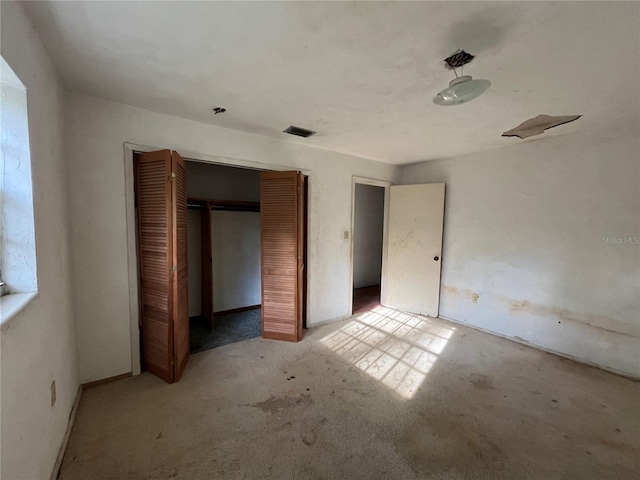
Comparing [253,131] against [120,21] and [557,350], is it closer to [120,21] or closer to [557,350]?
[120,21]

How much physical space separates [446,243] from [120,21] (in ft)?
12.5

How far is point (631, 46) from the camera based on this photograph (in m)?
1.32

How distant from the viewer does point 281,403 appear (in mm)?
1938

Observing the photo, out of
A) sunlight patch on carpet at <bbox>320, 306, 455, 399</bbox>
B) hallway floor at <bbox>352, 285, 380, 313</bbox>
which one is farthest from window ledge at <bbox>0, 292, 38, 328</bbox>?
hallway floor at <bbox>352, 285, 380, 313</bbox>

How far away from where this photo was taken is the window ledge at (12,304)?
935mm

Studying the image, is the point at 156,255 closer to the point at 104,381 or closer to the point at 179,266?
the point at 179,266

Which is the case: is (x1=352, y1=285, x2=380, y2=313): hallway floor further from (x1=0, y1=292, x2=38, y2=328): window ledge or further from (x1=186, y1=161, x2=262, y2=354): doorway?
(x1=0, y1=292, x2=38, y2=328): window ledge

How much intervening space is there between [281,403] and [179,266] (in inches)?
54.0

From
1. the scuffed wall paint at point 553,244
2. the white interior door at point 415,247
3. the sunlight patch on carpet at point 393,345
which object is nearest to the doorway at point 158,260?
the sunlight patch on carpet at point 393,345

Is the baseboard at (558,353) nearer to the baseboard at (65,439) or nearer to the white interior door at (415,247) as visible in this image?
the white interior door at (415,247)

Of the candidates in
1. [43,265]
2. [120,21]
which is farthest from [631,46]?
[43,265]

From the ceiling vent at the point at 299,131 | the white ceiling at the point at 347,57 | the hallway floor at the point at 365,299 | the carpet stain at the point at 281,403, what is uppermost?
the ceiling vent at the point at 299,131

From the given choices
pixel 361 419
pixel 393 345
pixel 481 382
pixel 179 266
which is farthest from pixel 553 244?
pixel 179 266

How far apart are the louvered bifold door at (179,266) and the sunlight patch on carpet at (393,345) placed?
142 cm
